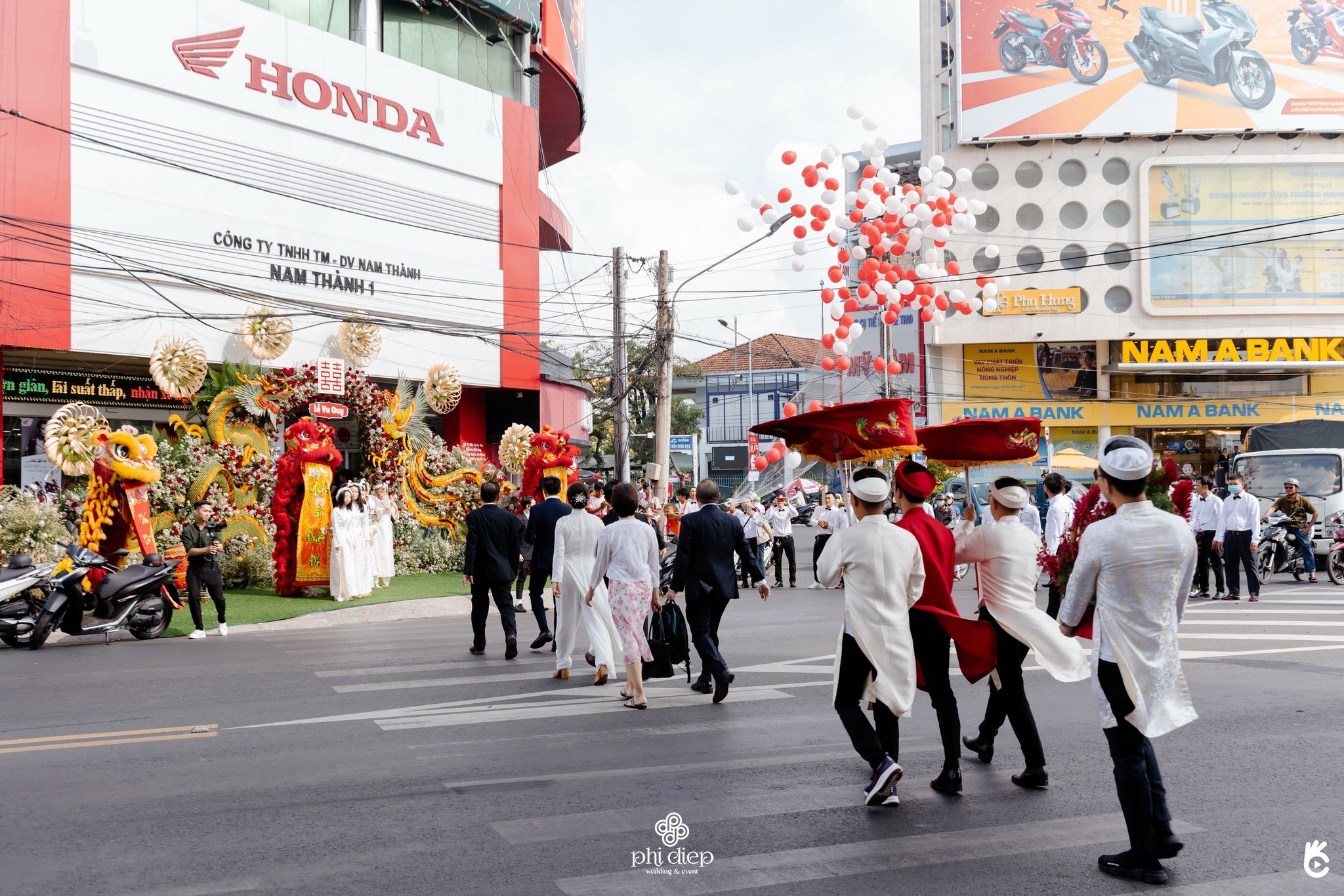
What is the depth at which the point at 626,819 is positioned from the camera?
5.53 meters

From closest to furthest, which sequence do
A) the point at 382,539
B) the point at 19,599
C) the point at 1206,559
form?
the point at 19,599, the point at 1206,559, the point at 382,539

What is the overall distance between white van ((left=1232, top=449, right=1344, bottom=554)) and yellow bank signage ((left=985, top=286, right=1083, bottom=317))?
17.8 m

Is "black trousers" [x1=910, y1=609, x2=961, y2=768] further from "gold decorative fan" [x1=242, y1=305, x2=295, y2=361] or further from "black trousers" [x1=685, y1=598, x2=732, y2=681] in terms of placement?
"gold decorative fan" [x1=242, y1=305, x2=295, y2=361]

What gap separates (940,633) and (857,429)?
7.76 feet

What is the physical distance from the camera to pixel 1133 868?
4.69 meters

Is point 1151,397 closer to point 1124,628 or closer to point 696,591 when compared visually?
point 696,591

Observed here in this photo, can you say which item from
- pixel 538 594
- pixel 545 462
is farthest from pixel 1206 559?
pixel 545 462

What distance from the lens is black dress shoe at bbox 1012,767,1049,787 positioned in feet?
20.1

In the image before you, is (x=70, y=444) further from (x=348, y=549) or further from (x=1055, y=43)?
(x=1055, y=43)

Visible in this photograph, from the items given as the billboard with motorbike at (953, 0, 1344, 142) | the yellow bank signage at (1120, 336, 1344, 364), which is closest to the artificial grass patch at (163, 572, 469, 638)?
the billboard with motorbike at (953, 0, 1344, 142)

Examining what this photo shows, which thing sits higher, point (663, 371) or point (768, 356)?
point (768, 356)

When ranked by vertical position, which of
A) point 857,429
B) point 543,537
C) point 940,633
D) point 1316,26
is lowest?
point 940,633

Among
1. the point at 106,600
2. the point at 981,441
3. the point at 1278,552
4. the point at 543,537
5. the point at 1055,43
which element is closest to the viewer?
the point at 981,441

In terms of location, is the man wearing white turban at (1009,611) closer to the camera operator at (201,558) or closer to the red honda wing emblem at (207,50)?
the camera operator at (201,558)
